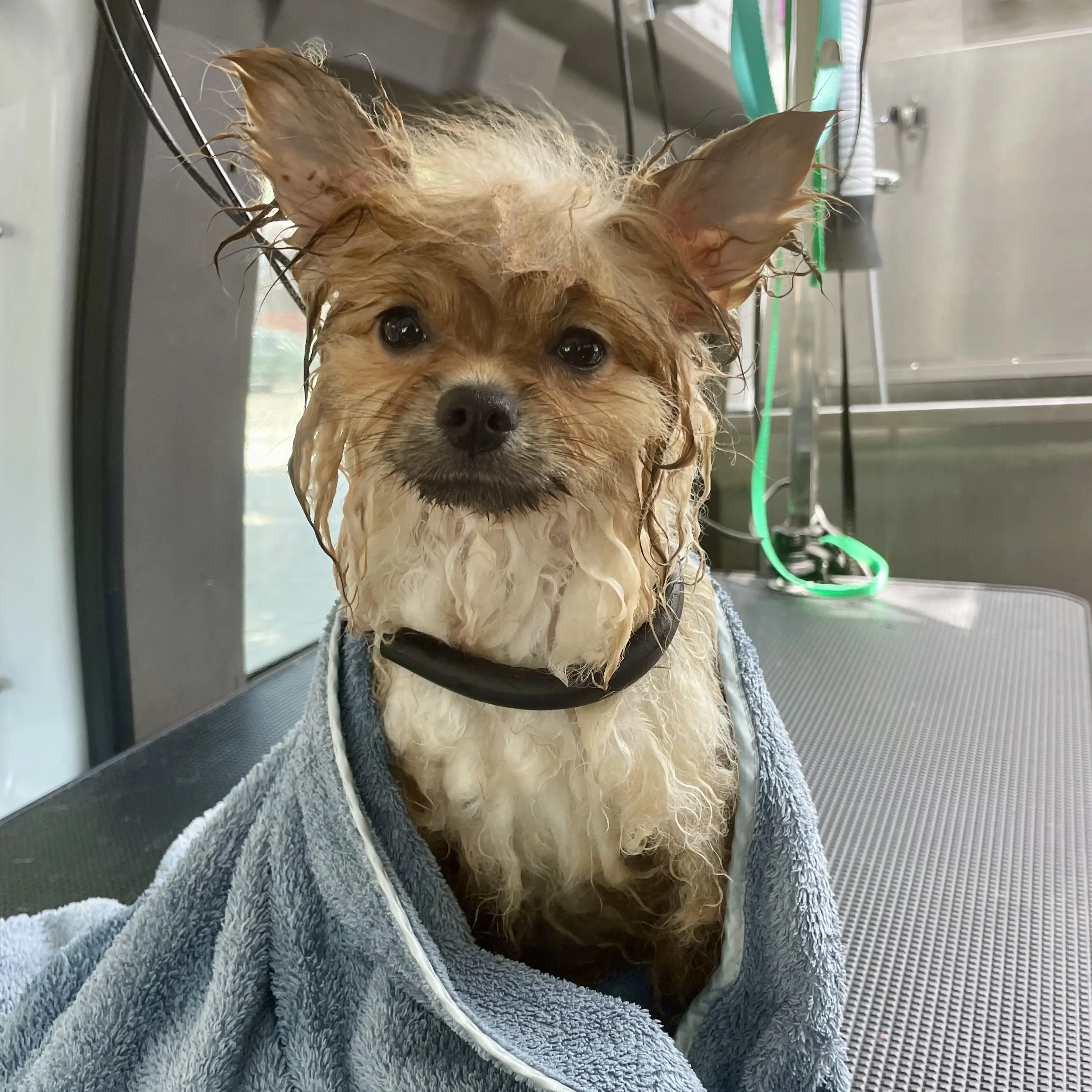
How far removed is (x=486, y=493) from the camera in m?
0.49

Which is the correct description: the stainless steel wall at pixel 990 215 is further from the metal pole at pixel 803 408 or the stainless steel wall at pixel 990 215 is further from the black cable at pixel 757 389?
the metal pole at pixel 803 408

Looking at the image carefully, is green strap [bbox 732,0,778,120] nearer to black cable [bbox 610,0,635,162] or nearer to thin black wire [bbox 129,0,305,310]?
black cable [bbox 610,0,635,162]

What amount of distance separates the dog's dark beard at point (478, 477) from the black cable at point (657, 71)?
0.89 metres

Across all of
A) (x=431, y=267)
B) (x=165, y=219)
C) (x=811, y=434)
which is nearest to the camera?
(x=431, y=267)

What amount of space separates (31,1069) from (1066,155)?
276 centimetres

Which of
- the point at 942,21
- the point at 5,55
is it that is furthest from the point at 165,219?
the point at 942,21

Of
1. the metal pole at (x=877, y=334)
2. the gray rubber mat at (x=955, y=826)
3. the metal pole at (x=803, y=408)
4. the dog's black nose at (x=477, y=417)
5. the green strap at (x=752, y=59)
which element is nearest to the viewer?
the dog's black nose at (x=477, y=417)

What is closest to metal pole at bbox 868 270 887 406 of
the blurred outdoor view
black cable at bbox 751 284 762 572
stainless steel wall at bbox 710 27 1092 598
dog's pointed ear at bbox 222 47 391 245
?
stainless steel wall at bbox 710 27 1092 598

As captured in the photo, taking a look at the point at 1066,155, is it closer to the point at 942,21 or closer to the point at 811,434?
the point at 942,21

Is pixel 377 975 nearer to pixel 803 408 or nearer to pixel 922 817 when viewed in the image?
pixel 922 817

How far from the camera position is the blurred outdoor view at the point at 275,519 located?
1.27 metres

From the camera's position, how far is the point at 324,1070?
0.52 meters

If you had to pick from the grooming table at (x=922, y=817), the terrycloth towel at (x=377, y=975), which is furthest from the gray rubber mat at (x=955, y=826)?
the terrycloth towel at (x=377, y=975)

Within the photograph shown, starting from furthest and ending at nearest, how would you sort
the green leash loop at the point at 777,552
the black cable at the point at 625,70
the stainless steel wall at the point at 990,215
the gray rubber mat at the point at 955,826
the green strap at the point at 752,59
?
the stainless steel wall at the point at 990,215, the green leash loop at the point at 777,552, the black cable at the point at 625,70, the green strap at the point at 752,59, the gray rubber mat at the point at 955,826
